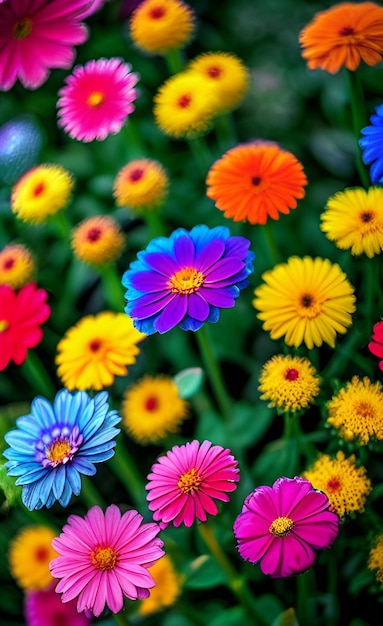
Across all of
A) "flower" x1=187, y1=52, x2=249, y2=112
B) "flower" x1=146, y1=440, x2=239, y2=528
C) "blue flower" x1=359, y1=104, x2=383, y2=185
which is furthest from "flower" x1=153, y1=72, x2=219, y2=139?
"flower" x1=146, y1=440, x2=239, y2=528

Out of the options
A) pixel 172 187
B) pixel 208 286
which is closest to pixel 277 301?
pixel 208 286

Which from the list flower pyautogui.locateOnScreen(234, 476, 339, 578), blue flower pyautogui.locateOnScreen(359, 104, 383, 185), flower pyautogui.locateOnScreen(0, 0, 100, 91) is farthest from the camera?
flower pyautogui.locateOnScreen(0, 0, 100, 91)

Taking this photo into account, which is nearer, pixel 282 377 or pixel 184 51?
pixel 282 377

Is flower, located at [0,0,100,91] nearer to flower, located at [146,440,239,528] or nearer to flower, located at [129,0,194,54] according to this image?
flower, located at [129,0,194,54]

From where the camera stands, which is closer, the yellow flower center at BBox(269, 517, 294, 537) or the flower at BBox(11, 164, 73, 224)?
the yellow flower center at BBox(269, 517, 294, 537)

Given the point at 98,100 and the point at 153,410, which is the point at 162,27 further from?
the point at 153,410

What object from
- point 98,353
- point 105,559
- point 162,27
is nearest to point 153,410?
point 98,353

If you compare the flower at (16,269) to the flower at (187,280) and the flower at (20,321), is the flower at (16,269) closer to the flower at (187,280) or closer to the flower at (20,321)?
the flower at (20,321)

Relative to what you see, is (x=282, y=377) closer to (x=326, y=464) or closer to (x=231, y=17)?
(x=326, y=464)
